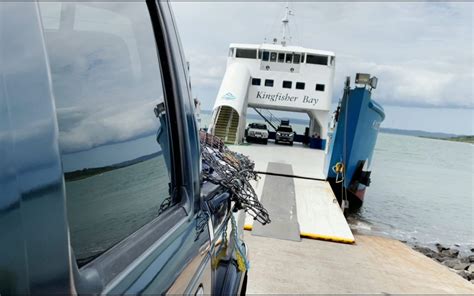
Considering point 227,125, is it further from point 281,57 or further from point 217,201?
point 217,201

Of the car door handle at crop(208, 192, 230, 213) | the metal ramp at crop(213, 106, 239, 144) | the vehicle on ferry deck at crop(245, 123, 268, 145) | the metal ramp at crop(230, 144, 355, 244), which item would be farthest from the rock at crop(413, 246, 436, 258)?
the car door handle at crop(208, 192, 230, 213)

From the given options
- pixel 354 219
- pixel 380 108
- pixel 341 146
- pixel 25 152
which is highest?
pixel 25 152

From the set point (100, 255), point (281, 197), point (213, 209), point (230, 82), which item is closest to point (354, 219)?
point (281, 197)

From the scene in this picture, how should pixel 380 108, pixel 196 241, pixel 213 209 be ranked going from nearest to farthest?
pixel 196 241
pixel 213 209
pixel 380 108

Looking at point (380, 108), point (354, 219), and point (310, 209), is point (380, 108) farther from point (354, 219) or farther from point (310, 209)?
point (310, 209)

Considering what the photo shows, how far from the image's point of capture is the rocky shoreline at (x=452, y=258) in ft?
33.8

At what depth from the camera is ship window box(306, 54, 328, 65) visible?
Answer: 2062 centimetres

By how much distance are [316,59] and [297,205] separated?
43.7 feet

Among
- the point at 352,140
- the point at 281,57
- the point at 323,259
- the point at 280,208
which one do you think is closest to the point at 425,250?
the point at 352,140

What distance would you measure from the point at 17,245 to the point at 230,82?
60.6 ft

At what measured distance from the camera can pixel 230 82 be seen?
61.8 ft

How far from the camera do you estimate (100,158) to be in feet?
3.30

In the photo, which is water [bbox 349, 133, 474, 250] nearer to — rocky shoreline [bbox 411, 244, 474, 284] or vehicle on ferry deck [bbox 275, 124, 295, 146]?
rocky shoreline [bbox 411, 244, 474, 284]

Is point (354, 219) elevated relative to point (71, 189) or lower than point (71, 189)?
lower
